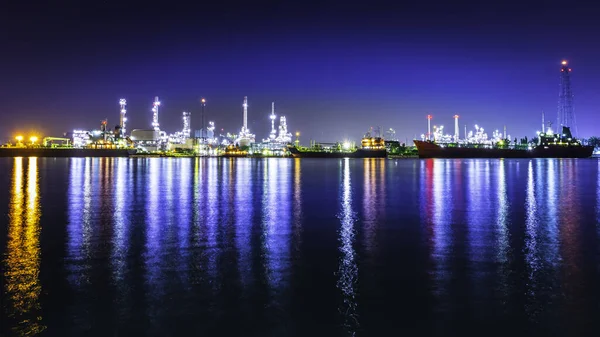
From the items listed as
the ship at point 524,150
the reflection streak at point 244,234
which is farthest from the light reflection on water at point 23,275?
the ship at point 524,150

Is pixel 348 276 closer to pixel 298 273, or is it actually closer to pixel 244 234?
pixel 298 273

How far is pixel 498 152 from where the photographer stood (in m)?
168

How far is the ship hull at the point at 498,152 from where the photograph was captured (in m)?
164

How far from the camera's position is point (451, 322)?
6.89 metres

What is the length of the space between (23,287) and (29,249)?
12.1 ft

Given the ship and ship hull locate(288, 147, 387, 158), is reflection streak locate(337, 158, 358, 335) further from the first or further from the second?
ship hull locate(288, 147, 387, 158)

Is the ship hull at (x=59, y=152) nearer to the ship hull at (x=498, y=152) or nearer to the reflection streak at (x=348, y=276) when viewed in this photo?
the ship hull at (x=498, y=152)

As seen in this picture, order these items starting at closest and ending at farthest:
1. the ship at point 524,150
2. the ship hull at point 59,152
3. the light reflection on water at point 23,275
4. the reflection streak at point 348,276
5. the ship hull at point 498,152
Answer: the light reflection on water at point 23,275 → the reflection streak at point 348,276 → the ship hull at point 498,152 → the ship at point 524,150 → the ship hull at point 59,152

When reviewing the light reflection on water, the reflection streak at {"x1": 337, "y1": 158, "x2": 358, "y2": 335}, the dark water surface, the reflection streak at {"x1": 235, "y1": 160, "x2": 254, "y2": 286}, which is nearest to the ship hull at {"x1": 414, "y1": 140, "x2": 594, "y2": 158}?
the reflection streak at {"x1": 235, "y1": 160, "x2": 254, "y2": 286}

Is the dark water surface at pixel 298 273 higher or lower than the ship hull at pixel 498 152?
lower

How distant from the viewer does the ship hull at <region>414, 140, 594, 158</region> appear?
164 metres

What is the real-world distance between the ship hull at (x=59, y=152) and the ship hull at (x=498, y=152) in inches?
4457

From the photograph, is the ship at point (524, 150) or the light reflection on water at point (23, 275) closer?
the light reflection on water at point (23, 275)

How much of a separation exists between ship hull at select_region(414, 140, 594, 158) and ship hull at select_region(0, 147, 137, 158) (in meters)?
113
